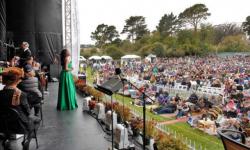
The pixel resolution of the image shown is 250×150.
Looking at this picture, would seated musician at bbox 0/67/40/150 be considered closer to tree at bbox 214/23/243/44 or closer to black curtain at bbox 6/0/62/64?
black curtain at bbox 6/0/62/64

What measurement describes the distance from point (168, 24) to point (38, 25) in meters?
56.2

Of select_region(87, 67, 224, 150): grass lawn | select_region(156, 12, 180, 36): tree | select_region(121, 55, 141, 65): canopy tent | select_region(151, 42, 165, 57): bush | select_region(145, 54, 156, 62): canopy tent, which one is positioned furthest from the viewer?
select_region(156, 12, 180, 36): tree

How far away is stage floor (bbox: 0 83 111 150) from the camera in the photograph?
3.93m

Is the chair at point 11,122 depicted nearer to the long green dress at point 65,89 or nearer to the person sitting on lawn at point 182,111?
the long green dress at point 65,89

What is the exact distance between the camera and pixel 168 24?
215 feet

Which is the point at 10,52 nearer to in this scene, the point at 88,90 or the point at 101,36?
the point at 88,90

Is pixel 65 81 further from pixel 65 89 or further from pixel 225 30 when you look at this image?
pixel 225 30

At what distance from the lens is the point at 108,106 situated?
5.58 metres

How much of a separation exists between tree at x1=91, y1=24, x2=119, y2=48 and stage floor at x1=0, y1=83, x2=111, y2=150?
6362 cm

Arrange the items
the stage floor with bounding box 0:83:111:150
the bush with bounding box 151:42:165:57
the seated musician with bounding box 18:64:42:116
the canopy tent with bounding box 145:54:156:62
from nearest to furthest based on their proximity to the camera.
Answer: the stage floor with bounding box 0:83:111:150, the seated musician with bounding box 18:64:42:116, the canopy tent with bounding box 145:54:156:62, the bush with bounding box 151:42:165:57

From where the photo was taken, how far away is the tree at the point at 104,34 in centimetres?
6981

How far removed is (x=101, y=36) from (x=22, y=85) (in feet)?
222

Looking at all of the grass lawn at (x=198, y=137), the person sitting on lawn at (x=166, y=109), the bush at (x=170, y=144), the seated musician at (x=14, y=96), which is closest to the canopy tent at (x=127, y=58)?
the person sitting on lawn at (x=166, y=109)

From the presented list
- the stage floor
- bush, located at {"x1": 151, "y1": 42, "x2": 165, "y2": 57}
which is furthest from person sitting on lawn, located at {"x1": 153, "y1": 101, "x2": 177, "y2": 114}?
bush, located at {"x1": 151, "y1": 42, "x2": 165, "y2": 57}
